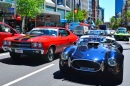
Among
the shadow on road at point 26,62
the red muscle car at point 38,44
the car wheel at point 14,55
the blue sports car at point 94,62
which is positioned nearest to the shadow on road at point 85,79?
the blue sports car at point 94,62

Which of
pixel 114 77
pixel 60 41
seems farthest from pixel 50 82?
pixel 60 41

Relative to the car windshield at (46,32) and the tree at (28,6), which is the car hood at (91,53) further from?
the tree at (28,6)

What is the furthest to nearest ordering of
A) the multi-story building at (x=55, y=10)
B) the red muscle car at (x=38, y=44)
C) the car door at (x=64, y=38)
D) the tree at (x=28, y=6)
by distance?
the multi-story building at (x=55, y=10) < the tree at (x=28, y=6) < the car door at (x=64, y=38) < the red muscle car at (x=38, y=44)

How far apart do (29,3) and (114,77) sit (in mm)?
25098

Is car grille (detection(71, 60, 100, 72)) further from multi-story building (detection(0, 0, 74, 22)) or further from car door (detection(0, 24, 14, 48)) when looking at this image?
multi-story building (detection(0, 0, 74, 22))

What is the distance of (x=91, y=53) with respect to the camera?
6941 mm

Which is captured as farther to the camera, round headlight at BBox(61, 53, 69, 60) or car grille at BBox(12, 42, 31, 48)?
car grille at BBox(12, 42, 31, 48)

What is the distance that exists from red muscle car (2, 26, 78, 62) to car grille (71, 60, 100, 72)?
292cm

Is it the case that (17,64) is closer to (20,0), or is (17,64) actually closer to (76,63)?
(76,63)

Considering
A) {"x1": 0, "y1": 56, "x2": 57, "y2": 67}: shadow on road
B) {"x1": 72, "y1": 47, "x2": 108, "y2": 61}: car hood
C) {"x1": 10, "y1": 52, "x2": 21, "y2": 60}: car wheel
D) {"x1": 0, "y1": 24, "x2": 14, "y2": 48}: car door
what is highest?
{"x1": 0, "y1": 24, "x2": 14, "y2": 48}: car door

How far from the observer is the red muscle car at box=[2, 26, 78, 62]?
9.48 m

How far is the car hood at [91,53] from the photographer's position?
6.73m

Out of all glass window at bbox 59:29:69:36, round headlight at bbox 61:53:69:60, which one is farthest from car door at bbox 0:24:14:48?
round headlight at bbox 61:53:69:60

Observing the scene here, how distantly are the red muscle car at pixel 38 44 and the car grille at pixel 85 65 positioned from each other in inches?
115
